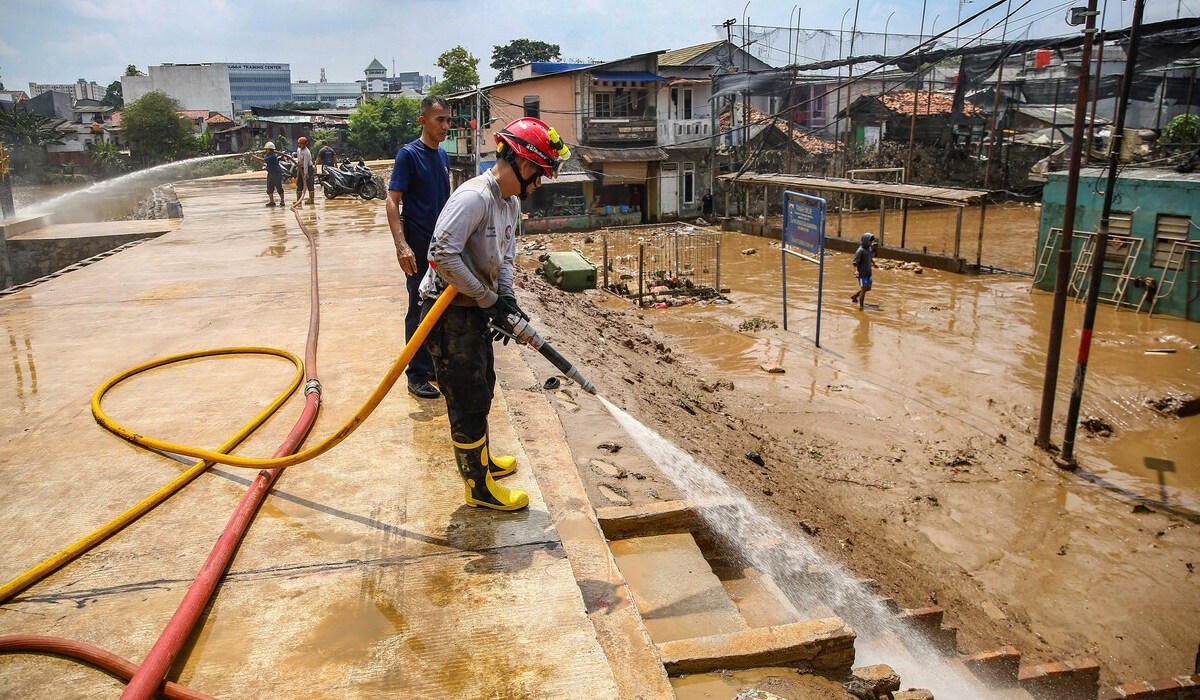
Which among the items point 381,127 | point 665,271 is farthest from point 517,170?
point 381,127

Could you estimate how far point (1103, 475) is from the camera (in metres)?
8.12

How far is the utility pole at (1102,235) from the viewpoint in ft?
24.7

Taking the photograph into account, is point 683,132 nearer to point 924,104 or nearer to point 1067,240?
point 924,104

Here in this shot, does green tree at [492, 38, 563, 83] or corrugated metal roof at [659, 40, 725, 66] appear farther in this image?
green tree at [492, 38, 563, 83]

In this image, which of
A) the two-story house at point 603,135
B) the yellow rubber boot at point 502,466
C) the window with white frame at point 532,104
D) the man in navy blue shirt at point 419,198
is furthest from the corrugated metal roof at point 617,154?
the yellow rubber boot at point 502,466

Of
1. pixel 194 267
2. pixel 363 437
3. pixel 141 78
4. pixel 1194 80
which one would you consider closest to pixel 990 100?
pixel 1194 80

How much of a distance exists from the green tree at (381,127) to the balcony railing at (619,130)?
78.6ft

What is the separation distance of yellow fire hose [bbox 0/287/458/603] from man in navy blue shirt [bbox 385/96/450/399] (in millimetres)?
933

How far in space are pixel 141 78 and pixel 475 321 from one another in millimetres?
86585

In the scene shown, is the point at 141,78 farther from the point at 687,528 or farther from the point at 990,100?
the point at 687,528

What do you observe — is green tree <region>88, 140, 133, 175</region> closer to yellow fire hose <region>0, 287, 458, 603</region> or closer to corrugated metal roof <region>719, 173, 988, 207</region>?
corrugated metal roof <region>719, 173, 988, 207</region>

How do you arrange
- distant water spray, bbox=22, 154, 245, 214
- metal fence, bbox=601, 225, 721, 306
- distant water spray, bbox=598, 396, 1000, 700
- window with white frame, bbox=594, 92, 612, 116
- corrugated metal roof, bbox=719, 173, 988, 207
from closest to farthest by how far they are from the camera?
distant water spray, bbox=598, 396, 1000, 700
metal fence, bbox=601, 225, 721, 306
corrugated metal roof, bbox=719, 173, 988, 207
window with white frame, bbox=594, 92, 612, 116
distant water spray, bbox=22, 154, 245, 214

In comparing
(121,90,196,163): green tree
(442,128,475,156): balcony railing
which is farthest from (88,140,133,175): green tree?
(442,128,475,156): balcony railing

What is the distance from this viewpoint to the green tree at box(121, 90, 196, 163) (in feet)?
149
